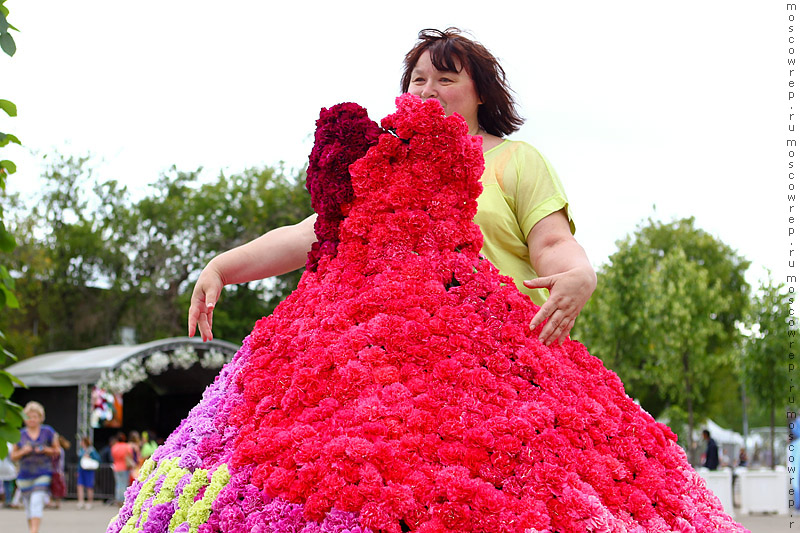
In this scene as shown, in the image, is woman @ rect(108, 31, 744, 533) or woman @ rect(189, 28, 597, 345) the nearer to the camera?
woman @ rect(108, 31, 744, 533)

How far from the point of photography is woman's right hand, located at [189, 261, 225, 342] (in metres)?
2.72

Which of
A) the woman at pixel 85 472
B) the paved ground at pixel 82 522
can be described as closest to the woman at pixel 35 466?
the paved ground at pixel 82 522

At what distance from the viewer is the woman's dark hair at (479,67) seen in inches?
107

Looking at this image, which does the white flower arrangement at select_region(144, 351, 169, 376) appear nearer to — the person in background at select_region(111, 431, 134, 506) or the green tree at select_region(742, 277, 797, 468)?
the person in background at select_region(111, 431, 134, 506)

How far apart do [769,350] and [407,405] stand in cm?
1787

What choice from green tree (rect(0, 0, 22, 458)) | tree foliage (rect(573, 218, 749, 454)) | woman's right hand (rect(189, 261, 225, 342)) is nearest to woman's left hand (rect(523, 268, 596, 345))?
woman's right hand (rect(189, 261, 225, 342))

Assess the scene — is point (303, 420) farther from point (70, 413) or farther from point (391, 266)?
point (70, 413)

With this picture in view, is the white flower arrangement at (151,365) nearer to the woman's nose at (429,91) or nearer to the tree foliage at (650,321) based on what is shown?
the tree foliage at (650,321)

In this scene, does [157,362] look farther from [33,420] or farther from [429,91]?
[429,91]

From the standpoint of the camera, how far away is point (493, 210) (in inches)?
102

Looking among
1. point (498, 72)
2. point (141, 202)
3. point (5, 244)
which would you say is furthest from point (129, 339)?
point (498, 72)

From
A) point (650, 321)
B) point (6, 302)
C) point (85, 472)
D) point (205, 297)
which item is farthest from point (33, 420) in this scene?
point (650, 321)

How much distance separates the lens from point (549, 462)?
1.96 meters

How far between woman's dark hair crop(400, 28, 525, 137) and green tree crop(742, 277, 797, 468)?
1617 cm
